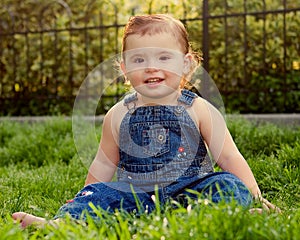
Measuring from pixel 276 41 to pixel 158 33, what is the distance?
396 centimetres

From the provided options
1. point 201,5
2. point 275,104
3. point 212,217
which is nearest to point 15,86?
point 201,5

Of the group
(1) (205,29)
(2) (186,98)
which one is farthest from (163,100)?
(1) (205,29)

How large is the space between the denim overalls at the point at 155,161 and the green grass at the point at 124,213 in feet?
0.65

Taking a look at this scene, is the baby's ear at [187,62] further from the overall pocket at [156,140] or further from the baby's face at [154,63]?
the overall pocket at [156,140]

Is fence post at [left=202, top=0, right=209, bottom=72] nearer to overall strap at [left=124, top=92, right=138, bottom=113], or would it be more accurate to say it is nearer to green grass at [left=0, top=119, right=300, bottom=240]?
green grass at [left=0, top=119, right=300, bottom=240]

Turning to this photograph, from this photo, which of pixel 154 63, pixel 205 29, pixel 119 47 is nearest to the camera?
pixel 154 63

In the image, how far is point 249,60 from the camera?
6.52 metres

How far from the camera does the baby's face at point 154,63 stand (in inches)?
106

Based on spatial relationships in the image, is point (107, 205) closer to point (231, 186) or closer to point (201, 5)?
point (231, 186)

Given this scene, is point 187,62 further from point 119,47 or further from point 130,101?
point 119,47

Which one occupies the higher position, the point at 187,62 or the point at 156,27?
the point at 156,27

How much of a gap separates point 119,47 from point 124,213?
198 inches

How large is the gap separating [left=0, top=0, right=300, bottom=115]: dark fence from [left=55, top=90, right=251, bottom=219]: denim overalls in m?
3.37

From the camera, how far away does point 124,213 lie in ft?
8.21
